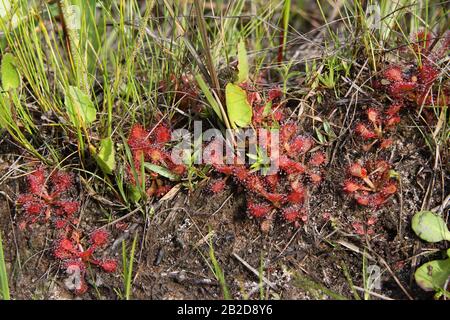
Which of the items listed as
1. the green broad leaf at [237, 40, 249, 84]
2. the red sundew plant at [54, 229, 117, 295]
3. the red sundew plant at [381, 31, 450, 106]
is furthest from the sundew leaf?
the red sundew plant at [381, 31, 450, 106]

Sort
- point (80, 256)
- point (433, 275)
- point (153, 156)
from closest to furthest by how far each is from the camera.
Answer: point (433, 275) < point (80, 256) < point (153, 156)

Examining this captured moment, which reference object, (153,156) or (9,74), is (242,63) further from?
(9,74)

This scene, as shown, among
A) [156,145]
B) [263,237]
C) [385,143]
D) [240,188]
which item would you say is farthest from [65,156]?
[385,143]

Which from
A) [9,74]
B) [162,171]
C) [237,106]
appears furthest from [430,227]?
[9,74]

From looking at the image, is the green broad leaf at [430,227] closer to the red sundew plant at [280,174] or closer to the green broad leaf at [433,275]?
the green broad leaf at [433,275]

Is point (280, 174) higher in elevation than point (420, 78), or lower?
lower

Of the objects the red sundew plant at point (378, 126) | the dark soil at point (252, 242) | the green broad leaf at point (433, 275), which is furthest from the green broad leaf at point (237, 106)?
the green broad leaf at point (433, 275)

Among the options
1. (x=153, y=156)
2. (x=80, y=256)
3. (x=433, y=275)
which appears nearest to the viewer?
(x=433, y=275)

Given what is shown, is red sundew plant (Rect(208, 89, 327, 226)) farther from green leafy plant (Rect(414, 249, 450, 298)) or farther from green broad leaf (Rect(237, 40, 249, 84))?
green leafy plant (Rect(414, 249, 450, 298))
